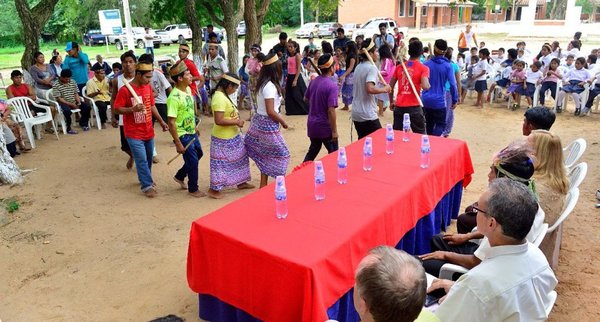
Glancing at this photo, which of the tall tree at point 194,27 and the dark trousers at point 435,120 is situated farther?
the tall tree at point 194,27

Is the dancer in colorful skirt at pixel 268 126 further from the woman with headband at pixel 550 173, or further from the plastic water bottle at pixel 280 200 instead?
the woman with headband at pixel 550 173

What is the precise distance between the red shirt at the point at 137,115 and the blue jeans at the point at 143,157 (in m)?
0.08

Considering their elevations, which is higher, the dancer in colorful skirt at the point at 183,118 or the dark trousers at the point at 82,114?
the dancer in colorful skirt at the point at 183,118

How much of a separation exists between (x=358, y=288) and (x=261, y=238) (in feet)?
3.59

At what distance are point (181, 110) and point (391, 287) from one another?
13.6ft

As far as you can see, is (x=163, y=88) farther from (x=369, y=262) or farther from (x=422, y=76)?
(x=369, y=262)

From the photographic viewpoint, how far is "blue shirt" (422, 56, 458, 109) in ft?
20.9

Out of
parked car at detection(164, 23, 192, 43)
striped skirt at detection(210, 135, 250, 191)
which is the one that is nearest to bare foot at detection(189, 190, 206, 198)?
striped skirt at detection(210, 135, 250, 191)

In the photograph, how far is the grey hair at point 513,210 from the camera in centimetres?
223

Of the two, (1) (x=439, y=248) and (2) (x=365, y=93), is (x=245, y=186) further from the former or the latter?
(1) (x=439, y=248)

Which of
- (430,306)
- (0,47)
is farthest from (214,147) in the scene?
(0,47)

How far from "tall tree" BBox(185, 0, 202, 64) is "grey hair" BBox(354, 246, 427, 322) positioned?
11208 mm

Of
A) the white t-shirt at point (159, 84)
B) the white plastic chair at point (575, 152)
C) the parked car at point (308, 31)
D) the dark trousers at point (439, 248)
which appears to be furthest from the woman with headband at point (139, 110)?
the parked car at point (308, 31)

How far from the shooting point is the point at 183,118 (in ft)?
17.6
